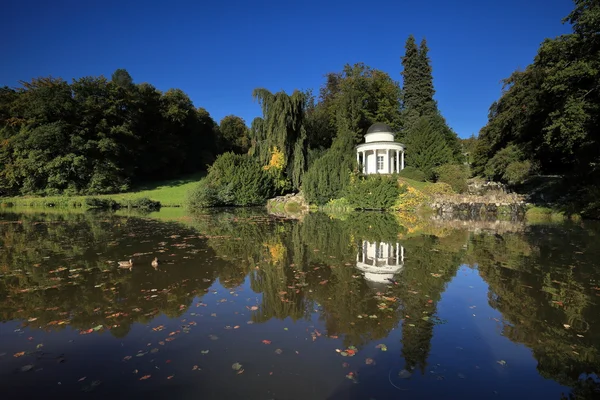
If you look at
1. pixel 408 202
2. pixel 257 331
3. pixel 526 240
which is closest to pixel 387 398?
pixel 257 331

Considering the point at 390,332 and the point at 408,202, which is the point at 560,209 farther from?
the point at 390,332

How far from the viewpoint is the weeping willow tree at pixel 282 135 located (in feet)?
98.6

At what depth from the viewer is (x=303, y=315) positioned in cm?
493

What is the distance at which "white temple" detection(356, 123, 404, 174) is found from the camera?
117 feet

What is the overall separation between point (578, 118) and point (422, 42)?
1641 inches

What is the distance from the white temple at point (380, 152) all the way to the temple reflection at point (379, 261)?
87.4 feet

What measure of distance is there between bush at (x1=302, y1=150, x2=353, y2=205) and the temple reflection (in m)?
16.3

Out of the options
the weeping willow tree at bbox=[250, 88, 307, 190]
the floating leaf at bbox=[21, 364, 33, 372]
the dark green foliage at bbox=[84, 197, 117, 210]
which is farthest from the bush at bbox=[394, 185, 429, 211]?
the dark green foliage at bbox=[84, 197, 117, 210]

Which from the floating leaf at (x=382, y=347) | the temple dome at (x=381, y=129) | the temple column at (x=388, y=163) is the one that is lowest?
the floating leaf at (x=382, y=347)

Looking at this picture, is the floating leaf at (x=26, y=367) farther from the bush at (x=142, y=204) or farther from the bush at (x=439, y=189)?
the bush at (x=142, y=204)

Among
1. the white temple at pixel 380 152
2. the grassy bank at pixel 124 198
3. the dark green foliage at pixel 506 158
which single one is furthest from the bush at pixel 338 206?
the grassy bank at pixel 124 198

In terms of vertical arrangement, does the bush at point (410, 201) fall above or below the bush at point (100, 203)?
above

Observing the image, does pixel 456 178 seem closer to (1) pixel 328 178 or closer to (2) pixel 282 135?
(1) pixel 328 178

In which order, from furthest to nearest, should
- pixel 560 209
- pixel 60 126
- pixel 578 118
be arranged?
pixel 60 126, pixel 560 209, pixel 578 118
